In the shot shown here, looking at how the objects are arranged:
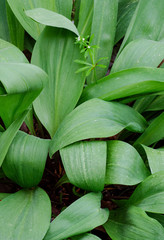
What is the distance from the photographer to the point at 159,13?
0.97 metres

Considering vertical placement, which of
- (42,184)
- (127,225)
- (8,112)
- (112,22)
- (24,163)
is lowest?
(42,184)

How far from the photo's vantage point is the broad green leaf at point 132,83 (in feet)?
2.50

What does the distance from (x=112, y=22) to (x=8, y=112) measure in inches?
19.6

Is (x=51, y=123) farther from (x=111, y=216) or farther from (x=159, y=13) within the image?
(x=159, y=13)

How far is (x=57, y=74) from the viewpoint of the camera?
896 millimetres

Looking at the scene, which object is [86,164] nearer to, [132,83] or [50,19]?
[132,83]

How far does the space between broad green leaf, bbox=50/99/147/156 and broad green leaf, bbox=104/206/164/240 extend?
0.71 ft

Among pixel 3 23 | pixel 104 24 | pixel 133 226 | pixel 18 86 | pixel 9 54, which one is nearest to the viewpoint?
pixel 18 86

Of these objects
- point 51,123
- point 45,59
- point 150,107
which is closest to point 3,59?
point 45,59

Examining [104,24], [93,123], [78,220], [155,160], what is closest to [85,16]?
[104,24]

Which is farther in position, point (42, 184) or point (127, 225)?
point (42, 184)

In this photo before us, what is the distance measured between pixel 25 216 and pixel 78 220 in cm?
15

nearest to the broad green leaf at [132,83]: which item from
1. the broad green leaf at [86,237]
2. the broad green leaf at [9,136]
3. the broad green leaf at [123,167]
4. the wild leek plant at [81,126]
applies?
the wild leek plant at [81,126]

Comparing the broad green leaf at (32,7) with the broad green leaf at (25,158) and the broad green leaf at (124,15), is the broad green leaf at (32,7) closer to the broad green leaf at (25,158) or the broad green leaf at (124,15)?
the broad green leaf at (124,15)
